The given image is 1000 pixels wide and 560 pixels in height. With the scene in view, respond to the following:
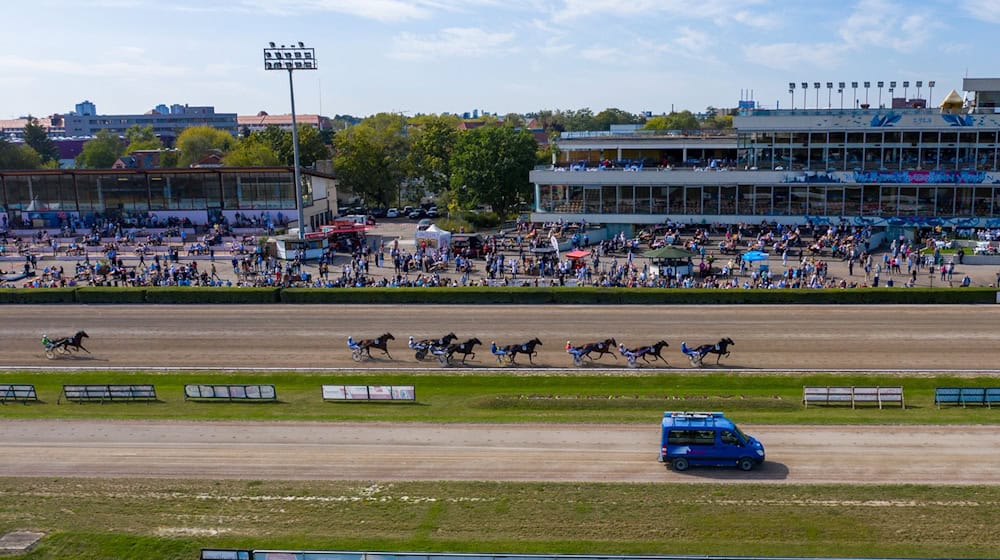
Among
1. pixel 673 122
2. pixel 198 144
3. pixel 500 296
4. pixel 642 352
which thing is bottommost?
pixel 642 352

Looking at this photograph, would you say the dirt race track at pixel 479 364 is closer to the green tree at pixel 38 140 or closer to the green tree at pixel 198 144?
the green tree at pixel 198 144

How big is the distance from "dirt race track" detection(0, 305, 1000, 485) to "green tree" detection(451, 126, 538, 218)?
103 feet

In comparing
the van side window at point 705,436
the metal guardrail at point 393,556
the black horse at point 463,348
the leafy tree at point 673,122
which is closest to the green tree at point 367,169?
the leafy tree at point 673,122

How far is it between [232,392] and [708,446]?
14.5 m

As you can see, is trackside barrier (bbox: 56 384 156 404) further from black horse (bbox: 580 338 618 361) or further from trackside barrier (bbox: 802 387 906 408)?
trackside barrier (bbox: 802 387 906 408)

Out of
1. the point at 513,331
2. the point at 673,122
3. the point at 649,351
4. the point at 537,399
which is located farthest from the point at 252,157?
the point at 673,122

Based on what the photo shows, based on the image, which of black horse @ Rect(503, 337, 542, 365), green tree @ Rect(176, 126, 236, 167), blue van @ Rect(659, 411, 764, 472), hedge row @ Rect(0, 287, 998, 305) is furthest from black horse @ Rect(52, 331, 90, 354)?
green tree @ Rect(176, 126, 236, 167)

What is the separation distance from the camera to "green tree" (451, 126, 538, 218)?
223 feet

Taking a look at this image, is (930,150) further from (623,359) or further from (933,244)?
(623,359)

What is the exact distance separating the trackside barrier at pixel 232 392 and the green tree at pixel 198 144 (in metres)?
91.7

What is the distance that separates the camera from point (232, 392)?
25.7 metres

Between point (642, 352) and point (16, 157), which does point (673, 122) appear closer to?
point (16, 157)

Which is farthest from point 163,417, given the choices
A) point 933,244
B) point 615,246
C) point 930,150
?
point 930,150

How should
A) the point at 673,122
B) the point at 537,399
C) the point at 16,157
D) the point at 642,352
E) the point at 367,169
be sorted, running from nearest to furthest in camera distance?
1. the point at 537,399
2. the point at 642,352
3. the point at 367,169
4. the point at 16,157
5. the point at 673,122
